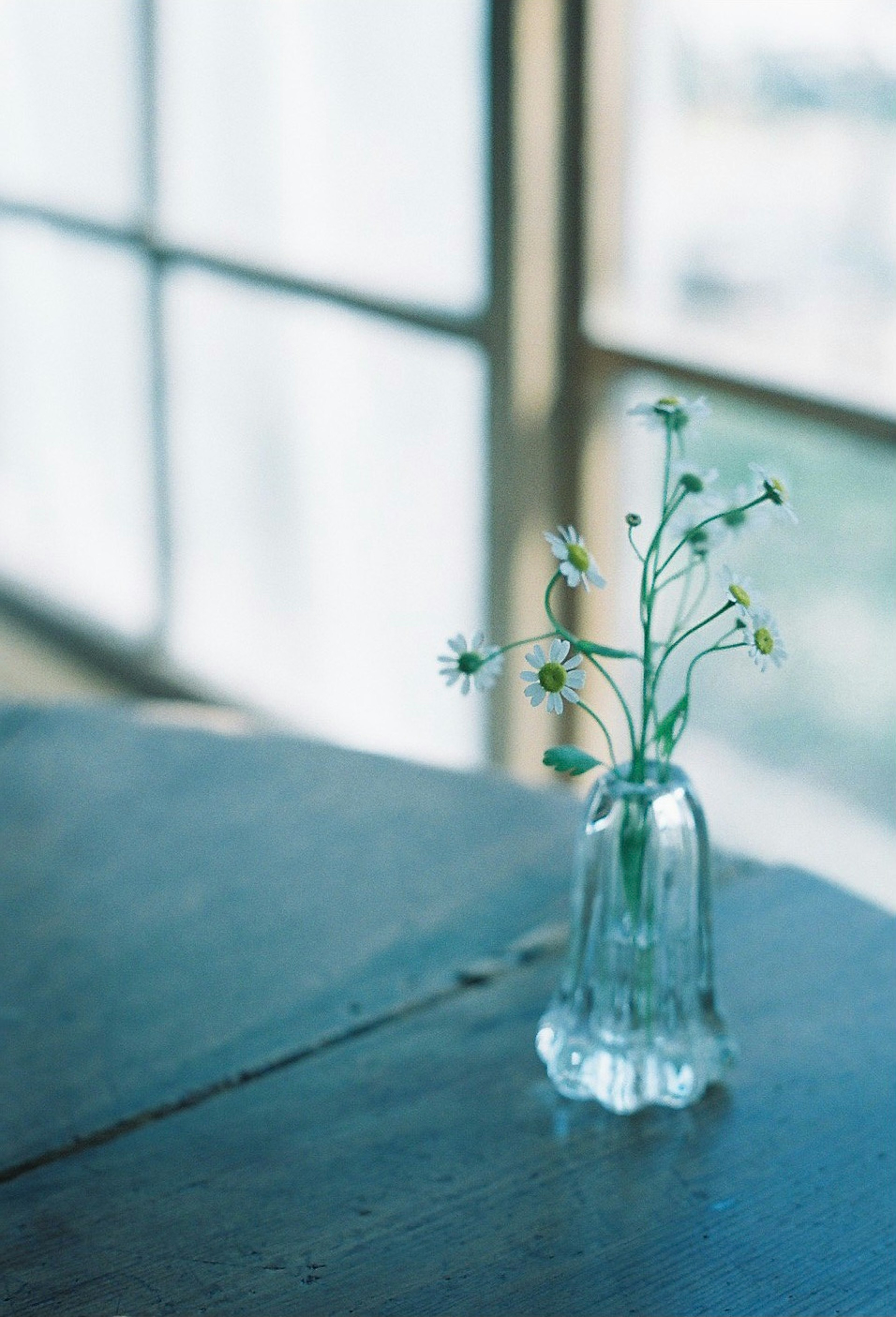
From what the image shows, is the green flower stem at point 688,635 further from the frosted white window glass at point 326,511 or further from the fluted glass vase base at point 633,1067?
the frosted white window glass at point 326,511

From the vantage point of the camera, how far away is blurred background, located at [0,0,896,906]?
84.4 inches

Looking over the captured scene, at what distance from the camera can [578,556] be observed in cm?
86

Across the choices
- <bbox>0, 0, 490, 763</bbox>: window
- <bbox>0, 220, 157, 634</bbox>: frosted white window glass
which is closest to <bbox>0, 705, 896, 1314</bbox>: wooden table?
<bbox>0, 0, 490, 763</bbox>: window

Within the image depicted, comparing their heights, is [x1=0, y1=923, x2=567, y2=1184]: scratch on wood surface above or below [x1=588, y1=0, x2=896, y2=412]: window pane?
below

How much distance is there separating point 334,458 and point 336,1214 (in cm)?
215

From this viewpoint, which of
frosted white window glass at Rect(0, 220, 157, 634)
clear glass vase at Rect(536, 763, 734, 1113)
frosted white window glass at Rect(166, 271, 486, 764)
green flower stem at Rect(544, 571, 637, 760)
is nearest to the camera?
green flower stem at Rect(544, 571, 637, 760)

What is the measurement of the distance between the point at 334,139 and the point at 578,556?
2.09 metres

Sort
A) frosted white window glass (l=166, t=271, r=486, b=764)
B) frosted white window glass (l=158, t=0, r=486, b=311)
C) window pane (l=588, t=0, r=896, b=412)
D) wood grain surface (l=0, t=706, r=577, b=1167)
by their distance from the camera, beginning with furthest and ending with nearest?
frosted white window glass (l=166, t=271, r=486, b=764), frosted white window glass (l=158, t=0, r=486, b=311), window pane (l=588, t=0, r=896, b=412), wood grain surface (l=0, t=706, r=577, b=1167)

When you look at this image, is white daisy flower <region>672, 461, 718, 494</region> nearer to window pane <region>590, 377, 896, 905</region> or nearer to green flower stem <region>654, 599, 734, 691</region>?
green flower stem <region>654, 599, 734, 691</region>

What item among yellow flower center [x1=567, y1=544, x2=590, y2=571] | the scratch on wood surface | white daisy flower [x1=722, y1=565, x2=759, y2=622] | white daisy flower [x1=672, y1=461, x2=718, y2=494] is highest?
white daisy flower [x1=672, y1=461, x2=718, y2=494]

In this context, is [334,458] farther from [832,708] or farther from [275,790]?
[275,790]

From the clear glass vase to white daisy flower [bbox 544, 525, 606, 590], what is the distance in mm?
135

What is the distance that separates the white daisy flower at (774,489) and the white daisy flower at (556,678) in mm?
125

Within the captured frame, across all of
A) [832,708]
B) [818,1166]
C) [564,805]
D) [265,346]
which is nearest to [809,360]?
[832,708]
